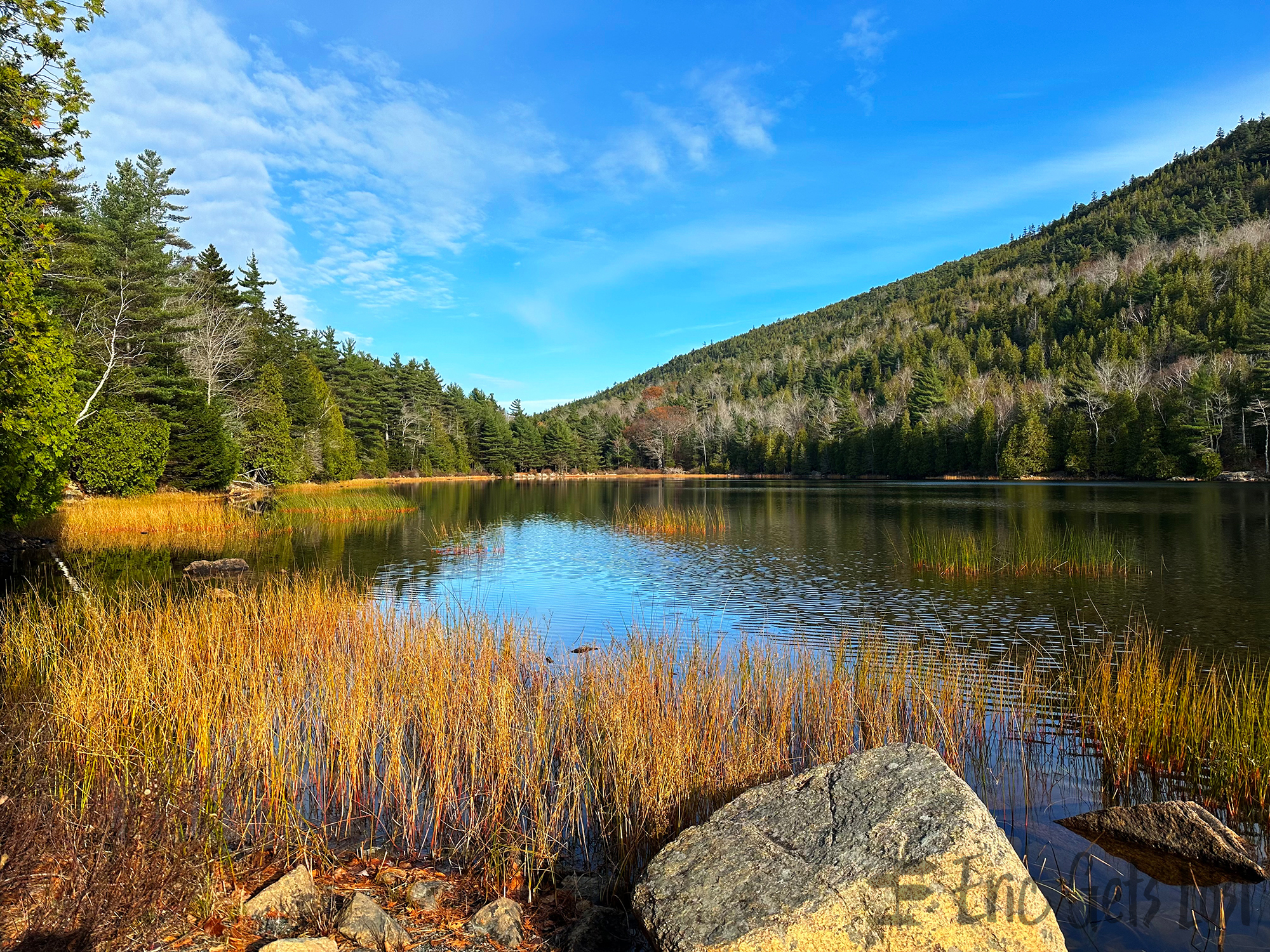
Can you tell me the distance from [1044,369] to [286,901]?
107014mm

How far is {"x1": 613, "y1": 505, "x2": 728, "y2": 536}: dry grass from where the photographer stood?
26.7m

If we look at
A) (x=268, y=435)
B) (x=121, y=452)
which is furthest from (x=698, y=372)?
(x=121, y=452)

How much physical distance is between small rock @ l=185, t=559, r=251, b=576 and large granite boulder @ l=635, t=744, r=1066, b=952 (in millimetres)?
15852

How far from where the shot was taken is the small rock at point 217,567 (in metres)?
16.1

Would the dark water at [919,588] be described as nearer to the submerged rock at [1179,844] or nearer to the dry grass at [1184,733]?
the submerged rock at [1179,844]

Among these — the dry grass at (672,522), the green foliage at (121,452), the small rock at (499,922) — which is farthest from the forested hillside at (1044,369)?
the small rock at (499,922)

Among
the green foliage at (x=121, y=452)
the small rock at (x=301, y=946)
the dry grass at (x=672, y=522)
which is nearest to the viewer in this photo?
the small rock at (x=301, y=946)

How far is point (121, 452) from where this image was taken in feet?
84.8

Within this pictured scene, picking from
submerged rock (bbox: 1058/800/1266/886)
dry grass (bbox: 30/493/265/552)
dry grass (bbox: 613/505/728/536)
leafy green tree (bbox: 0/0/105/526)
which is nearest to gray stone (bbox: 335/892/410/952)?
submerged rock (bbox: 1058/800/1266/886)

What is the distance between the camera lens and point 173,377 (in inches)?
1160

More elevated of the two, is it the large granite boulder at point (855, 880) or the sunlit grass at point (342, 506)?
the sunlit grass at point (342, 506)

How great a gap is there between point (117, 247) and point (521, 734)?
36.3m

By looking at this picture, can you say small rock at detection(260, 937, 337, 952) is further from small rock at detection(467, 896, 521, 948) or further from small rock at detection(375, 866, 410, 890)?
small rock at detection(375, 866, 410, 890)

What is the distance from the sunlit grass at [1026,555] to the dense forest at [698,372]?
1844 centimetres
